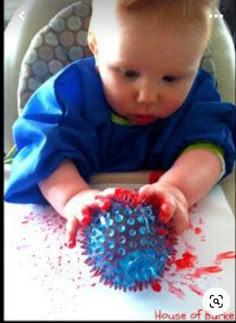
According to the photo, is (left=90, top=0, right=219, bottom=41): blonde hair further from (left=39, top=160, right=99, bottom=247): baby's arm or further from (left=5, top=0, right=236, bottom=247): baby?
→ (left=39, top=160, right=99, bottom=247): baby's arm

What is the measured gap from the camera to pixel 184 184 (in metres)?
0.48

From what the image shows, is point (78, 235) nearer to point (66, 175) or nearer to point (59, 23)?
point (66, 175)

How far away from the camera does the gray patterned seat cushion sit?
23.8 inches

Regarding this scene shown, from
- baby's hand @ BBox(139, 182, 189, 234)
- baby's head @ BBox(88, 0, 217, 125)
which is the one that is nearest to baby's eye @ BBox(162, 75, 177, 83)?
baby's head @ BBox(88, 0, 217, 125)

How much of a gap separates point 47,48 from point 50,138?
0.17 m

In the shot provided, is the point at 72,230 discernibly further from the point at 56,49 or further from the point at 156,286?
the point at 56,49

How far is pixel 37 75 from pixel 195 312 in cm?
35

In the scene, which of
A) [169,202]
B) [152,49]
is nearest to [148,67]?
[152,49]

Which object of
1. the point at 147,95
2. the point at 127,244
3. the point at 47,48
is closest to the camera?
the point at 127,244

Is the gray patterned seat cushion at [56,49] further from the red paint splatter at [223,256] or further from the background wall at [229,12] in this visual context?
the red paint splatter at [223,256]

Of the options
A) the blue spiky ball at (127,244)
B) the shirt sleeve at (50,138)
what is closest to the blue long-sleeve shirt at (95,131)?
the shirt sleeve at (50,138)

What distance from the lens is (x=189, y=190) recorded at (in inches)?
19.0

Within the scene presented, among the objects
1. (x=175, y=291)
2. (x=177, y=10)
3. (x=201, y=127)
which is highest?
(x=177, y=10)

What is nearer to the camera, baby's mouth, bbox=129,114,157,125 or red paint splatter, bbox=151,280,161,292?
red paint splatter, bbox=151,280,161,292
